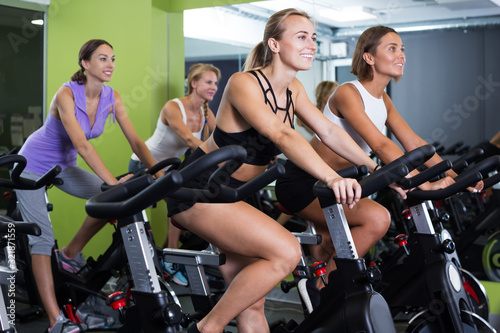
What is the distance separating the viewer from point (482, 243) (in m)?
4.00

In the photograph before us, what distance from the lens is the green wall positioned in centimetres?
457

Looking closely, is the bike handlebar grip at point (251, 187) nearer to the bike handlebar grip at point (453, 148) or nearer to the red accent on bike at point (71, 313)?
the red accent on bike at point (71, 313)

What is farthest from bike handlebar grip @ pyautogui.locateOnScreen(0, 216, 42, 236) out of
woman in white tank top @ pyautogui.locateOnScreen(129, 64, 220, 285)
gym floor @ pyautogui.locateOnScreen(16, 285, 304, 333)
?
woman in white tank top @ pyautogui.locateOnScreen(129, 64, 220, 285)

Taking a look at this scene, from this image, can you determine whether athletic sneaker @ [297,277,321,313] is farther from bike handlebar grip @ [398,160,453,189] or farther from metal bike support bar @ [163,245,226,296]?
bike handlebar grip @ [398,160,453,189]

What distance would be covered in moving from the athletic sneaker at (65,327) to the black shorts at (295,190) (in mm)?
1224

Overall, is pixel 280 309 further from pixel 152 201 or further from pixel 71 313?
pixel 152 201

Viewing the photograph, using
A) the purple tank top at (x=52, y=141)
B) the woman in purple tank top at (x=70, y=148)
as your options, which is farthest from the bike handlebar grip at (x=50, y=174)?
the purple tank top at (x=52, y=141)

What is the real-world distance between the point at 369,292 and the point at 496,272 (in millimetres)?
2230

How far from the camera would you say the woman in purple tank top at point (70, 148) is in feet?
10.3

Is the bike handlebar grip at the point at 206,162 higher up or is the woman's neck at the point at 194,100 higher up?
the woman's neck at the point at 194,100

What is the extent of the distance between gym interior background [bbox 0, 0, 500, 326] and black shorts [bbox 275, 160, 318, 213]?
1519 mm

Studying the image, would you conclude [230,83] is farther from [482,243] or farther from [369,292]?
[482,243]

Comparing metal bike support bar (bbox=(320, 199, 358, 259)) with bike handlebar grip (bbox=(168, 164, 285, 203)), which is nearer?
bike handlebar grip (bbox=(168, 164, 285, 203))

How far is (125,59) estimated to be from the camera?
463 centimetres
